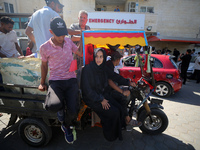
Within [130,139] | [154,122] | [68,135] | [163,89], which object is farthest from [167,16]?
[68,135]

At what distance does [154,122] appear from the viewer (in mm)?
2768

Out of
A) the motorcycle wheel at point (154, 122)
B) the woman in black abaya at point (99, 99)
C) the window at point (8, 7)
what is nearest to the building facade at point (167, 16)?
the motorcycle wheel at point (154, 122)

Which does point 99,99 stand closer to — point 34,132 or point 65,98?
point 65,98

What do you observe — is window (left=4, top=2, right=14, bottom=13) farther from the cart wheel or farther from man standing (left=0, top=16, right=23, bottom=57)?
the cart wheel

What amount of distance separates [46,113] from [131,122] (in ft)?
5.54

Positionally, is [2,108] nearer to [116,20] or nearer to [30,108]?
[30,108]

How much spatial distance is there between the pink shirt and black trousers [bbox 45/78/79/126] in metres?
0.11

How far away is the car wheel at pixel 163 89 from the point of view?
4884 millimetres

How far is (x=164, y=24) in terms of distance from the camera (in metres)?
14.9

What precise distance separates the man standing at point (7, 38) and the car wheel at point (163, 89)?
517 centimetres

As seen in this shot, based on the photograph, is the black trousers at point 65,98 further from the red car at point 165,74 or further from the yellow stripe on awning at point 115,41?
the red car at point 165,74

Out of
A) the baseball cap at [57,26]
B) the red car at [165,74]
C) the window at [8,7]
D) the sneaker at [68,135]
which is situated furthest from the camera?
the window at [8,7]

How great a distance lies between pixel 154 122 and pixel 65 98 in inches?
83.3

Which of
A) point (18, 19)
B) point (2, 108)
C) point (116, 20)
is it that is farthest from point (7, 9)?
point (2, 108)
